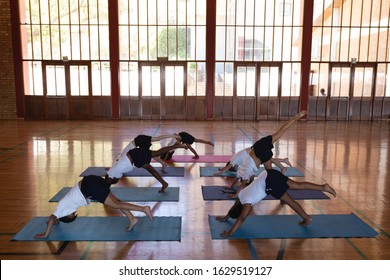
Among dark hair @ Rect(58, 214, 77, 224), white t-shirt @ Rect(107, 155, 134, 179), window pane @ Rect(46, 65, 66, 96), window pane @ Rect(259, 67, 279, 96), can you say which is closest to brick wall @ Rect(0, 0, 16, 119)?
window pane @ Rect(46, 65, 66, 96)

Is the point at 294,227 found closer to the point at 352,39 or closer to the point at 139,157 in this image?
the point at 139,157

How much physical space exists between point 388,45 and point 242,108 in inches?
253

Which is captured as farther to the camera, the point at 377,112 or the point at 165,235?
the point at 377,112

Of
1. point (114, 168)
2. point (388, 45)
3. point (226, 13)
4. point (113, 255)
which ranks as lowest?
point (113, 255)

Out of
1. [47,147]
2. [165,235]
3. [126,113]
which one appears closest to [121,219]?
[165,235]

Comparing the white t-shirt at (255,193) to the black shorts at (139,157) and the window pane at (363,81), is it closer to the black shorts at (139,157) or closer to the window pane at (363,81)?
the black shorts at (139,157)

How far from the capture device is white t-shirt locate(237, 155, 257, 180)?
5.54 metres

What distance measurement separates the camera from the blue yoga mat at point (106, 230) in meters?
4.18

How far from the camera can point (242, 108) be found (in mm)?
15992

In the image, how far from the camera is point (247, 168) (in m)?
5.55

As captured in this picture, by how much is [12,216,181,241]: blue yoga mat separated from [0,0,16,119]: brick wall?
41.3 feet

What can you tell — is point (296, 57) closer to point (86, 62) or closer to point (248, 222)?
point (86, 62)

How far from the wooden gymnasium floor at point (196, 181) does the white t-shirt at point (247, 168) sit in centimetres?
46

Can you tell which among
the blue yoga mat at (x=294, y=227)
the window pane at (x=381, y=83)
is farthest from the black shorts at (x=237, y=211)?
the window pane at (x=381, y=83)
